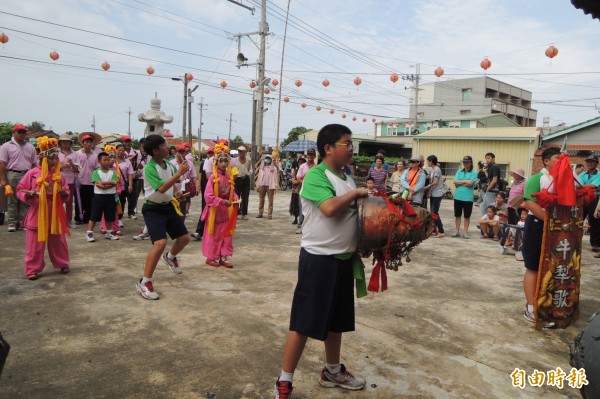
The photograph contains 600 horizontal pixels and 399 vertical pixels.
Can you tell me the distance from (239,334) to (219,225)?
2500 mm

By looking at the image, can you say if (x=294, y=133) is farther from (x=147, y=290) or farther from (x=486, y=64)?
(x=147, y=290)

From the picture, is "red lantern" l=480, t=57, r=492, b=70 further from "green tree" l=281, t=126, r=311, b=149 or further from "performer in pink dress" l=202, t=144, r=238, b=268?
"green tree" l=281, t=126, r=311, b=149

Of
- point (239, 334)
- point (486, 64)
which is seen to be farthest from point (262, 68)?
point (239, 334)

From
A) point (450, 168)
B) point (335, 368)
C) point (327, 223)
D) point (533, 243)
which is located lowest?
point (335, 368)

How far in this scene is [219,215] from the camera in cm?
597

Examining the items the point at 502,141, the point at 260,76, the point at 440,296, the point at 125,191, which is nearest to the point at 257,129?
the point at 260,76

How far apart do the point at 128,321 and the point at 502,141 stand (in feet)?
65.8

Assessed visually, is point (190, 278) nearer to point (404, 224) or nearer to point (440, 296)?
point (440, 296)

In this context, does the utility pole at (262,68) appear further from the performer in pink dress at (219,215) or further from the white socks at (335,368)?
the white socks at (335,368)

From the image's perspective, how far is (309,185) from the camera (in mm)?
2594

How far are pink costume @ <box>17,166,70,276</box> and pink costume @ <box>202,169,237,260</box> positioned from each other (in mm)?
1743

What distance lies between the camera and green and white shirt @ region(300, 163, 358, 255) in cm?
260

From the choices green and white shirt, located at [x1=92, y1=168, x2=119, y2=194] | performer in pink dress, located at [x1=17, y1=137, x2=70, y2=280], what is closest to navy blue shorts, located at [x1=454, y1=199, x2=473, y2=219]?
green and white shirt, located at [x1=92, y1=168, x2=119, y2=194]

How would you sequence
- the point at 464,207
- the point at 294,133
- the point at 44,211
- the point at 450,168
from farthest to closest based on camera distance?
the point at 294,133, the point at 450,168, the point at 464,207, the point at 44,211
